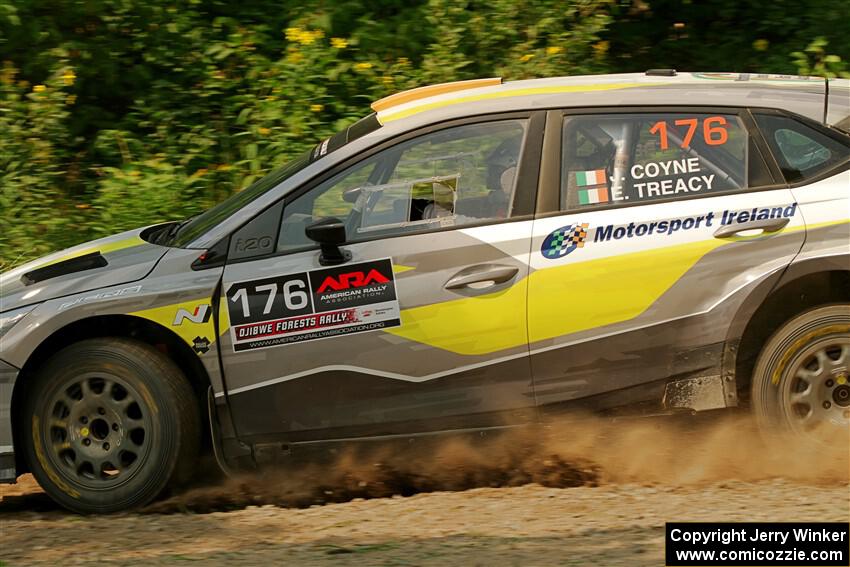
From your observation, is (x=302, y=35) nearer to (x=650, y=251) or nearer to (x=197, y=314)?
(x=197, y=314)

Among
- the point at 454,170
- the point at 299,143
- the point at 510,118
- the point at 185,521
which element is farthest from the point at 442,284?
the point at 299,143

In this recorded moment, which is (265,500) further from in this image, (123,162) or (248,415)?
(123,162)

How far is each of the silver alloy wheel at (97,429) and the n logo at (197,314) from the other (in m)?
0.41

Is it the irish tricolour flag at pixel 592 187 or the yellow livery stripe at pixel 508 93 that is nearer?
the irish tricolour flag at pixel 592 187

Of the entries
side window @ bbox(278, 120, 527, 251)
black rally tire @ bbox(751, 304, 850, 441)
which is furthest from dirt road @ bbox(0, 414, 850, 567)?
side window @ bbox(278, 120, 527, 251)

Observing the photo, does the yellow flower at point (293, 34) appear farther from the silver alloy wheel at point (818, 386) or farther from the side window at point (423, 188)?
the silver alloy wheel at point (818, 386)

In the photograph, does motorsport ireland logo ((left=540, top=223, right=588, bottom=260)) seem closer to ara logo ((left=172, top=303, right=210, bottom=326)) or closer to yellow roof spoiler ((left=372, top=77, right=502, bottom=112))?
yellow roof spoiler ((left=372, top=77, right=502, bottom=112))

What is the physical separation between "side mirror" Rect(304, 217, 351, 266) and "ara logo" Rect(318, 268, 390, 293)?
2.8 inches

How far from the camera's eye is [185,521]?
4949 millimetres

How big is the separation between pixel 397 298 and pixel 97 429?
1.51 metres

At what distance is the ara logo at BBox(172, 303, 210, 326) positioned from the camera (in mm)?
4941

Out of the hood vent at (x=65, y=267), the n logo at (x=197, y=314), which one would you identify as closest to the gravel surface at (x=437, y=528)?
the n logo at (x=197, y=314)

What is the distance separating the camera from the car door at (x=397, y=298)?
4.86m

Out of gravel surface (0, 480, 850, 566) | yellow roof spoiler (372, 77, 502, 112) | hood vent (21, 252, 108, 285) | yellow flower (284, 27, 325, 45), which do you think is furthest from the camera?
yellow flower (284, 27, 325, 45)
